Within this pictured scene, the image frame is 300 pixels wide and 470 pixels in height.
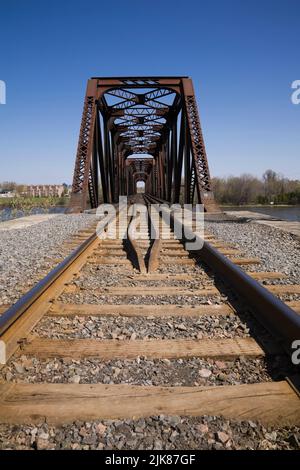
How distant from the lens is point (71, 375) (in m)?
1.56

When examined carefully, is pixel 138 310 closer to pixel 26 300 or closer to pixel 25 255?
pixel 26 300

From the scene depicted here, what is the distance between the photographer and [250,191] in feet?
197

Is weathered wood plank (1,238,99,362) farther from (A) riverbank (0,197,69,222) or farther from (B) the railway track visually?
(A) riverbank (0,197,69,222)

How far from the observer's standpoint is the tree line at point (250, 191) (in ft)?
172

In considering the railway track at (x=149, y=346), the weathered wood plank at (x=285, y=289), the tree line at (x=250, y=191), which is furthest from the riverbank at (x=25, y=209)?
the tree line at (x=250, y=191)

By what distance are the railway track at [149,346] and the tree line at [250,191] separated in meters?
51.9

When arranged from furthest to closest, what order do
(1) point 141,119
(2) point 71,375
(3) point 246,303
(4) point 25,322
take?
1. (1) point 141,119
2. (3) point 246,303
3. (4) point 25,322
4. (2) point 71,375

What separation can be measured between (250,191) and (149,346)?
203 ft

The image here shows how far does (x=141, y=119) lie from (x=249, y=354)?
73.6ft

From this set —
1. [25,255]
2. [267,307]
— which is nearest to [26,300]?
[267,307]

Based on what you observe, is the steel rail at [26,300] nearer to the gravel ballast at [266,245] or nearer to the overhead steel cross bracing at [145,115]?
the gravel ballast at [266,245]

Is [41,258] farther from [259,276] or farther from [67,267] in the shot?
[259,276]

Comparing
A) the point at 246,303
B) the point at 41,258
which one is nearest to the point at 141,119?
the point at 41,258

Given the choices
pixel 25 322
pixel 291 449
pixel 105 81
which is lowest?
pixel 291 449
